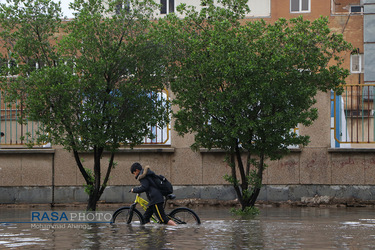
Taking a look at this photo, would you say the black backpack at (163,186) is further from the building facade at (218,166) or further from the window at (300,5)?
the window at (300,5)

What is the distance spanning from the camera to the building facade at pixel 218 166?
69.9 feet

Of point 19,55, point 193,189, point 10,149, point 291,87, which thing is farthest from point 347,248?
point 10,149

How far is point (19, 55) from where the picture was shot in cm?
1731

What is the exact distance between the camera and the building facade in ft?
69.9

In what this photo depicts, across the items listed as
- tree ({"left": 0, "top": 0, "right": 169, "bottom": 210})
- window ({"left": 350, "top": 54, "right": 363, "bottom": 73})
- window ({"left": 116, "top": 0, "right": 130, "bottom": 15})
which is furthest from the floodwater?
window ({"left": 350, "top": 54, "right": 363, "bottom": 73})

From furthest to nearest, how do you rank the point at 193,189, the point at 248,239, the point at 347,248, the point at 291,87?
1. the point at 193,189
2. the point at 291,87
3. the point at 248,239
4. the point at 347,248

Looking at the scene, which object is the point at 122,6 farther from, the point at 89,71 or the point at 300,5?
the point at 300,5

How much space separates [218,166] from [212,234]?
9499 mm

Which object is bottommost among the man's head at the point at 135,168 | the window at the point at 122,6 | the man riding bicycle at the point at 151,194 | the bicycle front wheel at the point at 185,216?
the bicycle front wheel at the point at 185,216

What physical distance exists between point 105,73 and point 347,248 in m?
8.50

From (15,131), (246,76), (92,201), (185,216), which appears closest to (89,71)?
(92,201)

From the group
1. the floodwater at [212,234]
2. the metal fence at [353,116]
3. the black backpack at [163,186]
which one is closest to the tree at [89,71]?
the floodwater at [212,234]

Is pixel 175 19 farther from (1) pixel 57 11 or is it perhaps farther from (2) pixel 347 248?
(2) pixel 347 248

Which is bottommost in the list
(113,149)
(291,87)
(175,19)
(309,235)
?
(309,235)
